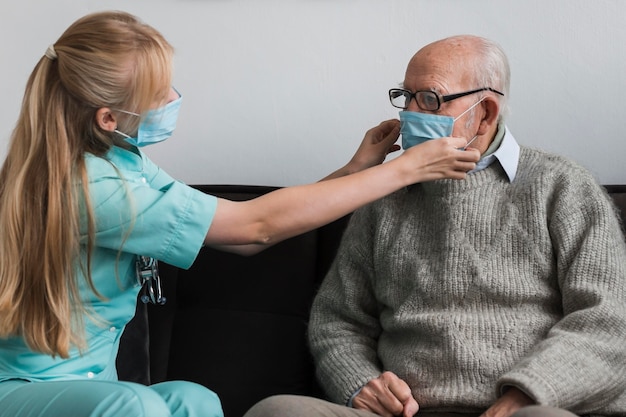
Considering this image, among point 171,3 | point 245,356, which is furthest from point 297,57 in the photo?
point 245,356

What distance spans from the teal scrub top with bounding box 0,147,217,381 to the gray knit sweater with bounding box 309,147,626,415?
1.42 feet

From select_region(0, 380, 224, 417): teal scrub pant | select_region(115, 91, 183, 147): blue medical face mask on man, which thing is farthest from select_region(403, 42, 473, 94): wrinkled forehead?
select_region(0, 380, 224, 417): teal scrub pant

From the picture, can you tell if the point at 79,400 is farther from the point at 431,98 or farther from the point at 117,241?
the point at 431,98

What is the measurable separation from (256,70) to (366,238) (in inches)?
25.9

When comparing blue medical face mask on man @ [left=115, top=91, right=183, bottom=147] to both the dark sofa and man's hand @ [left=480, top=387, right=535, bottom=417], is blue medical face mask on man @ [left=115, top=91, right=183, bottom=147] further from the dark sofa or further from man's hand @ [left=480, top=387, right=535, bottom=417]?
man's hand @ [left=480, top=387, right=535, bottom=417]

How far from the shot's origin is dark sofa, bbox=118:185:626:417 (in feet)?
7.19

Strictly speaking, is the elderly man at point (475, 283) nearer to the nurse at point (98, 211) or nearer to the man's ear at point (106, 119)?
the nurse at point (98, 211)

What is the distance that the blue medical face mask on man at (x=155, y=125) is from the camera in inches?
71.2

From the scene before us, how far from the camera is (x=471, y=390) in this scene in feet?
5.97

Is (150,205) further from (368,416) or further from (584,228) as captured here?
(584,228)

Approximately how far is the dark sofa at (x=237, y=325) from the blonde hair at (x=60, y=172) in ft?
1.65

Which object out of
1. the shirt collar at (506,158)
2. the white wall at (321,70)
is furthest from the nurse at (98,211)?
the white wall at (321,70)

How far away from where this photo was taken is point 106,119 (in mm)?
1783

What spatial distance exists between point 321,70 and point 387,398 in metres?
0.97
